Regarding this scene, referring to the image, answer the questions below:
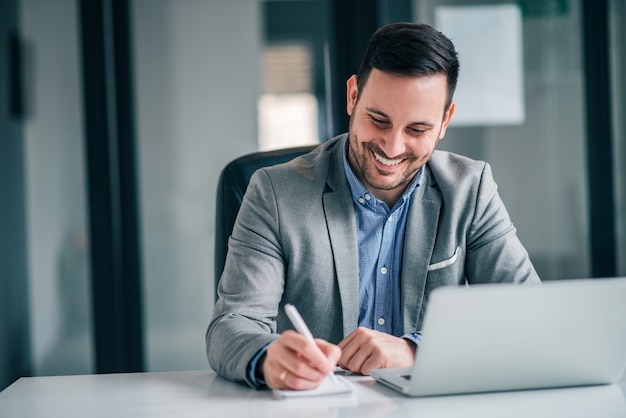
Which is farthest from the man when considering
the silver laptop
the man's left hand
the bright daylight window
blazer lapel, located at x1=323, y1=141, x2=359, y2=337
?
the bright daylight window

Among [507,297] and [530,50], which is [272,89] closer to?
[530,50]

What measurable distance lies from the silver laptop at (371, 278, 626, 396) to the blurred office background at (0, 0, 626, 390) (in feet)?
7.49

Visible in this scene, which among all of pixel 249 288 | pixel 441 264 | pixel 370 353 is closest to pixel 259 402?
pixel 370 353

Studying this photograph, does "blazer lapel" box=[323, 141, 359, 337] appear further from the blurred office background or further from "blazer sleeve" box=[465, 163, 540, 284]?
the blurred office background

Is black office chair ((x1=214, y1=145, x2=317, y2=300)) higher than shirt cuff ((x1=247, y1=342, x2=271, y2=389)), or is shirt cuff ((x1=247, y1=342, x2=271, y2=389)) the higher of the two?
black office chair ((x1=214, y1=145, x2=317, y2=300))

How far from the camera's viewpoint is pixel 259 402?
115 cm

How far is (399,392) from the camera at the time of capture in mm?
1175

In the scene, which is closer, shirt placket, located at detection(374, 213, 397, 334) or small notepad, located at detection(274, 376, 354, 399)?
small notepad, located at detection(274, 376, 354, 399)

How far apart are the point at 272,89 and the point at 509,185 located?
1200 millimetres

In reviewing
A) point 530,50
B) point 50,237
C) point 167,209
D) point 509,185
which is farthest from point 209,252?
point 530,50

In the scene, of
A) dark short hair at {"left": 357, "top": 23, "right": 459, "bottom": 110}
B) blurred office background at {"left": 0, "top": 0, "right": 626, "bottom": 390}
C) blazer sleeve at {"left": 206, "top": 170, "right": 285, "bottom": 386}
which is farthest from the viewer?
blurred office background at {"left": 0, "top": 0, "right": 626, "bottom": 390}

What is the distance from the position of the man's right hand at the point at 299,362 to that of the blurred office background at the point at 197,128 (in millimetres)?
2262

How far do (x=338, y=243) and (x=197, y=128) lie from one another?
1.92 meters

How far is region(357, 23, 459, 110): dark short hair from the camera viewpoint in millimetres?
1573
